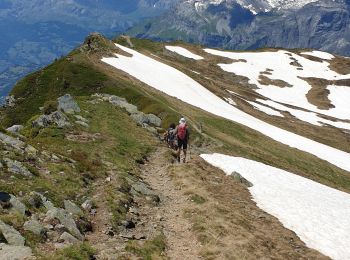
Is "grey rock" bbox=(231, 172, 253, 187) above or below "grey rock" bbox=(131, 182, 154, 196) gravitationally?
below

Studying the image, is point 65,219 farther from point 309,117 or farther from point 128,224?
point 309,117

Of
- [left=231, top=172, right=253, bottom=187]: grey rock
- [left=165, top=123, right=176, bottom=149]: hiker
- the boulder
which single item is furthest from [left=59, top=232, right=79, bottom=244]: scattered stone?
the boulder

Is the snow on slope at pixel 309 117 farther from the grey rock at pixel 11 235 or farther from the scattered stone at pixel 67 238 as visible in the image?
the grey rock at pixel 11 235

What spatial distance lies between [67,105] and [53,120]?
4.19 meters

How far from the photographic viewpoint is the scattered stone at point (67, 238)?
18.3 meters

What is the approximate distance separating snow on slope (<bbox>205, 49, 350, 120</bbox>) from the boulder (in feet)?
311

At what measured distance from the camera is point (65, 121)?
3672 cm

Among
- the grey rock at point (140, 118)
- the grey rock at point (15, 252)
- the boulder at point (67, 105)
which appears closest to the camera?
the grey rock at point (15, 252)

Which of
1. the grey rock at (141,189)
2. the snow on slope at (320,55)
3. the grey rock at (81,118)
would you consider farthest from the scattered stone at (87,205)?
the snow on slope at (320,55)

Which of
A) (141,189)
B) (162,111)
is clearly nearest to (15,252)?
(141,189)

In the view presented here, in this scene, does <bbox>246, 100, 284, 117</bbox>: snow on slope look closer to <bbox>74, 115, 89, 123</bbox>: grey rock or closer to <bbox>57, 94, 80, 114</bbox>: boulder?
<bbox>57, 94, 80, 114</bbox>: boulder

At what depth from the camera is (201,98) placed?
258 feet

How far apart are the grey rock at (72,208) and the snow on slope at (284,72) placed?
11022cm

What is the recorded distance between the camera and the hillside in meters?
20.3
